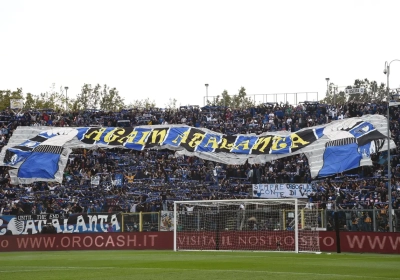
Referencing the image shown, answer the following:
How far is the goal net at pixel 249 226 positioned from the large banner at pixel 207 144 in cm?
1105

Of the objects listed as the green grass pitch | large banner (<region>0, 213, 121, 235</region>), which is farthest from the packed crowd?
the green grass pitch

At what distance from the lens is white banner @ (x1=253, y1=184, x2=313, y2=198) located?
157ft

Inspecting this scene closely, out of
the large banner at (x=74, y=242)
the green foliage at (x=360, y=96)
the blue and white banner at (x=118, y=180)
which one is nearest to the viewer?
the large banner at (x=74, y=242)

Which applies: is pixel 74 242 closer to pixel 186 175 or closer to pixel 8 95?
pixel 186 175

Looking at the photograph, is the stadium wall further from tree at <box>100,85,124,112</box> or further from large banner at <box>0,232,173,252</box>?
tree at <box>100,85,124,112</box>

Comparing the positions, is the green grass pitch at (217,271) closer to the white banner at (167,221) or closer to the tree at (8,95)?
the white banner at (167,221)

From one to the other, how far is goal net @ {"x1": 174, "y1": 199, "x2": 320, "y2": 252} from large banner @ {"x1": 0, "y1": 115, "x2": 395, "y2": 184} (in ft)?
36.3

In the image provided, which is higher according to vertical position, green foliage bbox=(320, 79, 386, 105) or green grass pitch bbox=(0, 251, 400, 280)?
green foliage bbox=(320, 79, 386, 105)

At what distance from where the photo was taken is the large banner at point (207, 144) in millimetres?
48438

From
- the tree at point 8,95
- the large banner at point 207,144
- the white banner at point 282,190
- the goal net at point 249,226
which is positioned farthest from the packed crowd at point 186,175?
the tree at point 8,95

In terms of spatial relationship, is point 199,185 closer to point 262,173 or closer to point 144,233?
point 262,173

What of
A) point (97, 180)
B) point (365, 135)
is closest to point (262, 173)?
point (365, 135)

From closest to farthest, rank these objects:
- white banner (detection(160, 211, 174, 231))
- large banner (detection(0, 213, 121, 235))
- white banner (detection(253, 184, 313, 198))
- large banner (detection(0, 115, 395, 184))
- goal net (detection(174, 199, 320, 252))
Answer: goal net (detection(174, 199, 320, 252)) → white banner (detection(160, 211, 174, 231)) → large banner (detection(0, 213, 121, 235)) → white banner (detection(253, 184, 313, 198)) → large banner (detection(0, 115, 395, 184))

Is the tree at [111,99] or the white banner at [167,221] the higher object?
the tree at [111,99]
